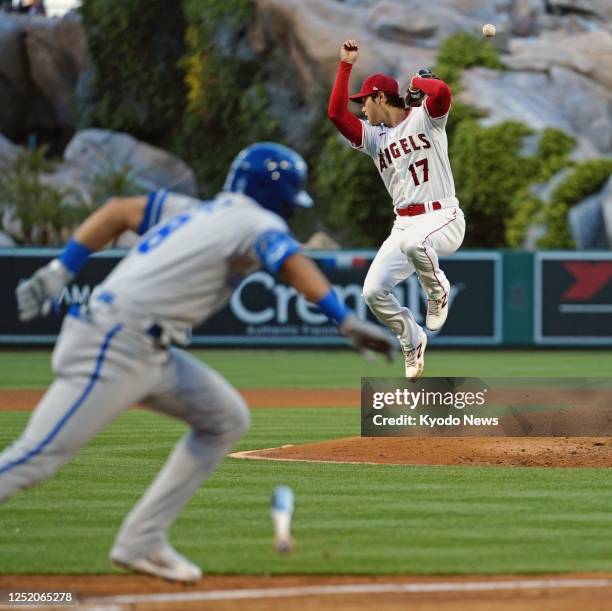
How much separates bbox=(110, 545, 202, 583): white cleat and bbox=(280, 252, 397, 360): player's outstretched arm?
47.4 inches

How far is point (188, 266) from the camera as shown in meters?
5.67

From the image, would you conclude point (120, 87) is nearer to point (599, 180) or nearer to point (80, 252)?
point (599, 180)

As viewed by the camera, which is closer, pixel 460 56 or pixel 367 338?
pixel 367 338

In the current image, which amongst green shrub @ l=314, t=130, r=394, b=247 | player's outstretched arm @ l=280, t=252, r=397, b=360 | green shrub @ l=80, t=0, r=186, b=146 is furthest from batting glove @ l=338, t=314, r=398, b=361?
green shrub @ l=80, t=0, r=186, b=146

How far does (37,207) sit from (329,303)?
107ft

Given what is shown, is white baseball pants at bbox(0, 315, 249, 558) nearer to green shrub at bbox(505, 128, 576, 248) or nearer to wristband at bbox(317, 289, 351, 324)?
wristband at bbox(317, 289, 351, 324)

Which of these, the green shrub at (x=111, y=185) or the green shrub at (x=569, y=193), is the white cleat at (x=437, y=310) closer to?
the green shrub at (x=569, y=193)

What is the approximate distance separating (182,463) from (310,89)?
37.1 meters

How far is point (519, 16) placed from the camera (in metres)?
44.7

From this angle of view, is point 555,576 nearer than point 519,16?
Yes

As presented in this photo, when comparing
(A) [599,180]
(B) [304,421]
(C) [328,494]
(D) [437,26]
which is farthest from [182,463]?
(D) [437,26]

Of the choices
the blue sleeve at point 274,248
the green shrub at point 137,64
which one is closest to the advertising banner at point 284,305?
the blue sleeve at point 274,248

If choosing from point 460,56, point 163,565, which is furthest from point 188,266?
point 460,56

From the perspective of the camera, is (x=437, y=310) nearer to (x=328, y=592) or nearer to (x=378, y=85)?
(x=378, y=85)
